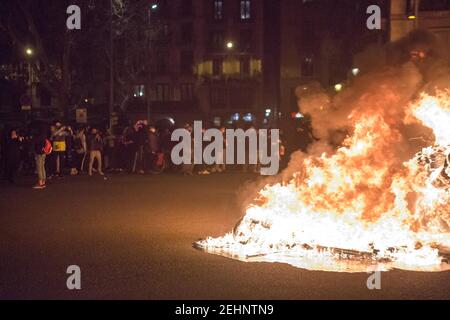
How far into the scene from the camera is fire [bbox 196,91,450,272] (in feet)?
29.6

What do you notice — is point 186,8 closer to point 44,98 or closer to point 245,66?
point 245,66

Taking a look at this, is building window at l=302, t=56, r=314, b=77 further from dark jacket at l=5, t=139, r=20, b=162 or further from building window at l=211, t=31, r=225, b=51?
dark jacket at l=5, t=139, r=20, b=162

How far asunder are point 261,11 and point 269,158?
46495mm

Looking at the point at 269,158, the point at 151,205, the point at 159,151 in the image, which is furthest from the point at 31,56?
the point at 151,205

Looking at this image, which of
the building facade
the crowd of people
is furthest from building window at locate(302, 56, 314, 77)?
the crowd of people

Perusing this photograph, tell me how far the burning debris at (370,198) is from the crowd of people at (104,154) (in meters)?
13.4

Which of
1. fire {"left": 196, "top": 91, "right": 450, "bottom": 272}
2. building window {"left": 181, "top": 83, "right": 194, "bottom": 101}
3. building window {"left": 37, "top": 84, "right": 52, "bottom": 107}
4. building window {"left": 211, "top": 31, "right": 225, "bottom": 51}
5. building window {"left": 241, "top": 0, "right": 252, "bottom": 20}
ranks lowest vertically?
fire {"left": 196, "top": 91, "right": 450, "bottom": 272}

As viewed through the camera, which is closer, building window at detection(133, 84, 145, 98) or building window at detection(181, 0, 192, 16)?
→ building window at detection(181, 0, 192, 16)

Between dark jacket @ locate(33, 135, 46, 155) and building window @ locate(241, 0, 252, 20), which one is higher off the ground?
building window @ locate(241, 0, 252, 20)

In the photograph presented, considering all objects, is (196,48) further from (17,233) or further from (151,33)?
(17,233)

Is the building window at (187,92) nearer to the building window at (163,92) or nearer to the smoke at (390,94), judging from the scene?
the building window at (163,92)

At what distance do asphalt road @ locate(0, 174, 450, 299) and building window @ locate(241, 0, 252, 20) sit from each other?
183 feet

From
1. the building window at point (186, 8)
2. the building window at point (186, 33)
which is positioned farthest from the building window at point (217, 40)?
the building window at point (186, 8)

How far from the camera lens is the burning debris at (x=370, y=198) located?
355 inches
